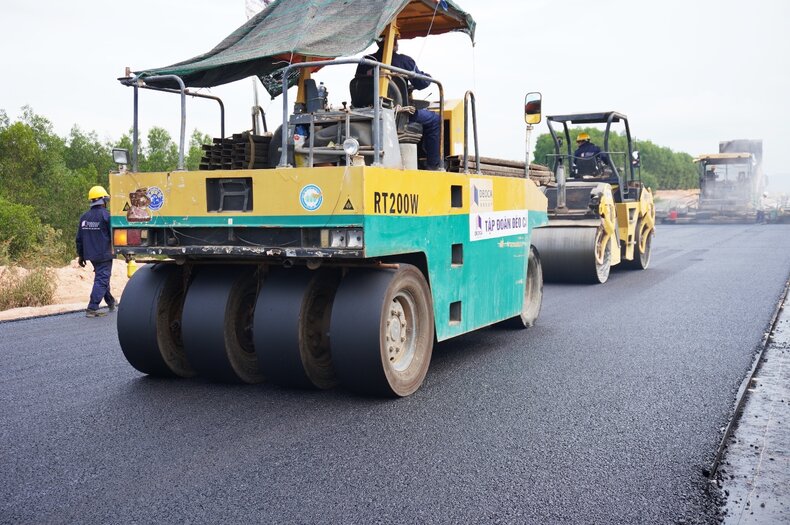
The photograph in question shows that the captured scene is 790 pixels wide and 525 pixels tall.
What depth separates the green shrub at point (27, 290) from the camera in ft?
38.3

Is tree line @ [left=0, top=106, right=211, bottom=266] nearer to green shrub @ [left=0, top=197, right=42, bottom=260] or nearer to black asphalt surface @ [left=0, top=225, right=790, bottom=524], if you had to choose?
green shrub @ [left=0, top=197, right=42, bottom=260]

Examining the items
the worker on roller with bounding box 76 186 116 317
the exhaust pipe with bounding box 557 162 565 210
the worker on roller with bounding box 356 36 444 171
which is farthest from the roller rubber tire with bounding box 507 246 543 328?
the worker on roller with bounding box 76 186 116 317

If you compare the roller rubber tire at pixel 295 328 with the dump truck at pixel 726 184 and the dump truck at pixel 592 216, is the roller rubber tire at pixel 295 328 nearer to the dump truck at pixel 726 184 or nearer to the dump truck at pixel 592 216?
the dump truck at pixel 592 216

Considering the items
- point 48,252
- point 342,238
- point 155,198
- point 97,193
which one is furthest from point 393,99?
point 48,252

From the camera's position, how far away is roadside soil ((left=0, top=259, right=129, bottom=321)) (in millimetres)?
10625

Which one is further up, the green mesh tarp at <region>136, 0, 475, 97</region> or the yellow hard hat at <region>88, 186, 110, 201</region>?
the green mesh tarp at <region>136, 0, 475, 97</region>

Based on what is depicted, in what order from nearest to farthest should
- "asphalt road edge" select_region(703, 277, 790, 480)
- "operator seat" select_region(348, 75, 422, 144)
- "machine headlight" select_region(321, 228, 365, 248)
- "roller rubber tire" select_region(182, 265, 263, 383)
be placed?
"asphalt road edge" select_region(703, 277, 790, 480) < "machine headlight" select_region(321, 228, 365, 248) < "roller rubber tire" select_region(182, 265, 263, 383) < "operator seat" select_region(348, 75, 422, 144)

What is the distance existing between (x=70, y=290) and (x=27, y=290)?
1.52 metres

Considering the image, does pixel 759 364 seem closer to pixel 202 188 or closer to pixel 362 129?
pixel 362 129

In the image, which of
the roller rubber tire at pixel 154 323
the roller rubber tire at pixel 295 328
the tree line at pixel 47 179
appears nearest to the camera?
the roller rubber tire at pixel 295 328

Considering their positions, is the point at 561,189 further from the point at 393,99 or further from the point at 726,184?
the point at 726,184

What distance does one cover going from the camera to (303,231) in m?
5.23

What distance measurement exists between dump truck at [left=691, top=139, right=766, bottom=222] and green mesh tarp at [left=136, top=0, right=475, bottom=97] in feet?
101

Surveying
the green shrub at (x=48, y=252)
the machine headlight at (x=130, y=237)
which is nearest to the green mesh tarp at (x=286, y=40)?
the machine headlight at (x=130, y=237)
